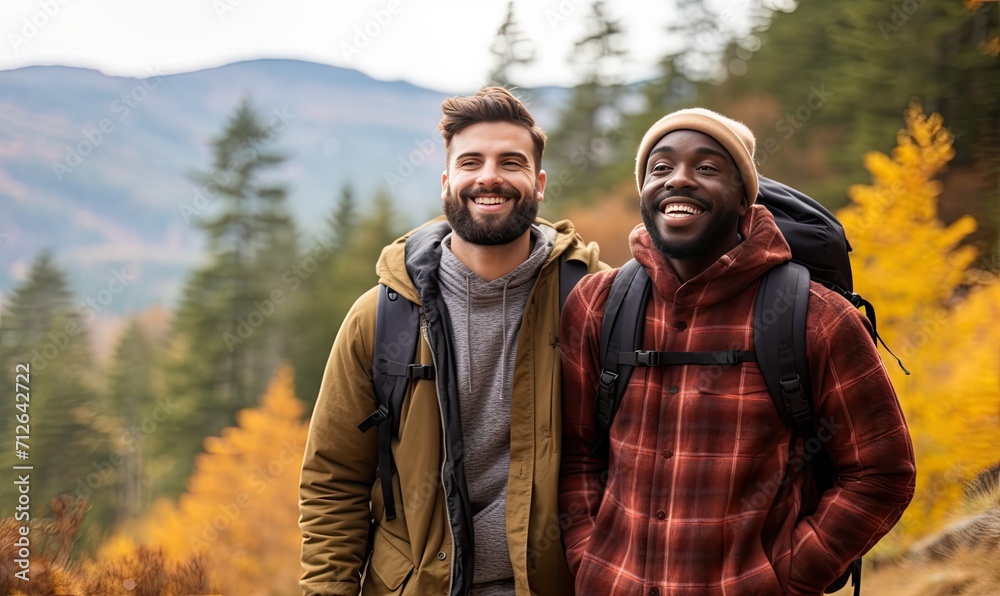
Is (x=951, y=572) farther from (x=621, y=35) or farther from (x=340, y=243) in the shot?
(x=340, y=243)

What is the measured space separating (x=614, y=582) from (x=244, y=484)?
29.4m

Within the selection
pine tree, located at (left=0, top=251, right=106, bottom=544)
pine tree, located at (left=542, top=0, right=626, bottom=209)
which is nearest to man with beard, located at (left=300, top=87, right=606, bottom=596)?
pine tree, located at (left=542, top=0, right=626, bottom=209)

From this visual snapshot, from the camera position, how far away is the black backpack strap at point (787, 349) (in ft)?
7.61

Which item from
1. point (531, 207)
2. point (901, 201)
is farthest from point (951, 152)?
point (531, 207)

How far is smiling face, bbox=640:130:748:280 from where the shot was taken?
8.07ft

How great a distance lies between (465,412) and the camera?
9.52 ft

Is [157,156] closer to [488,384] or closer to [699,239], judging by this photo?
[488,384]

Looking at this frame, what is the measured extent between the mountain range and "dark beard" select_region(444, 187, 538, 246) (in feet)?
79.7

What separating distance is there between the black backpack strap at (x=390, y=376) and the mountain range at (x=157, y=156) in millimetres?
24463

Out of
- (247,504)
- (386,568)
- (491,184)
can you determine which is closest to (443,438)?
(386,568)

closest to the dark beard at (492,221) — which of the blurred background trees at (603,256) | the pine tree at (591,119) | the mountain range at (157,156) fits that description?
the blurred background trees at (603,256)

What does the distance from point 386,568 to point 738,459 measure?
1.28 metres

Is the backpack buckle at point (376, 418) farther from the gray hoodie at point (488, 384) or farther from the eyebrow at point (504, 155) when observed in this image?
the eyebrow at point (504, 155)

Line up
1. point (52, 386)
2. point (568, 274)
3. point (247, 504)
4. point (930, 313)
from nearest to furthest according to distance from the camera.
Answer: point (568, 274) → point (930, 313) → point (247, 504) → point (52, 386)
